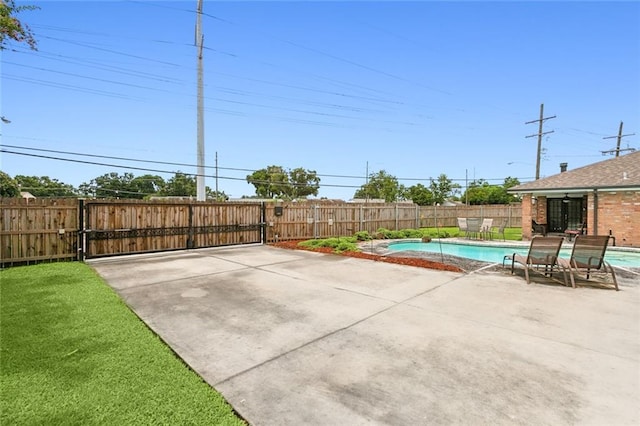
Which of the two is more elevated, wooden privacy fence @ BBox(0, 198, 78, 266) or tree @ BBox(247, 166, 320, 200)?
tree @ BBox(247, 166, 320, 200)

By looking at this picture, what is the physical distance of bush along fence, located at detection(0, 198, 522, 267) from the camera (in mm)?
8195

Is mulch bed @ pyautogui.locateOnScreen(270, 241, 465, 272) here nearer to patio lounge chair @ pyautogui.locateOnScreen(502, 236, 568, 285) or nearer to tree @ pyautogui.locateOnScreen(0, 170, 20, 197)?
patio lounge chair @ pyautogui.locateOnScreen(502, 236, 568, 285)

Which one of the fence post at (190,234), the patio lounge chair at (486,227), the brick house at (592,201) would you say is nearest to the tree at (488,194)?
the brick house at (592,201)

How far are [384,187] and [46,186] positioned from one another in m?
63.6

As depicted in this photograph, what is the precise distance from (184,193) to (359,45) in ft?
215

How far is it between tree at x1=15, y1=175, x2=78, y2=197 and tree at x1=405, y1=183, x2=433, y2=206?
5753 cm

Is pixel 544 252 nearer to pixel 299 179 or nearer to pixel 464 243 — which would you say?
pixel 464 243

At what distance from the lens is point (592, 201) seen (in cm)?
1441

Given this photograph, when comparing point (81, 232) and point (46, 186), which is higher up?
point (46, 186)

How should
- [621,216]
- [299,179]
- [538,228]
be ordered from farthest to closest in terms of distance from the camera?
1. [299,179]
2. [538,228]
3. [621,216]

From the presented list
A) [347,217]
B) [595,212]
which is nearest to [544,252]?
[347,217]

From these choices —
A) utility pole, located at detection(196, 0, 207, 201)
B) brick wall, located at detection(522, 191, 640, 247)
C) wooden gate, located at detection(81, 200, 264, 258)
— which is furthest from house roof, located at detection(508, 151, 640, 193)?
utility pole, located at detection(196, 0, 207, 201)

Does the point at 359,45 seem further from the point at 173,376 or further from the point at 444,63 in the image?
the point at 173,376

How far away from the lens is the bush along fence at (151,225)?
820 centimetres
